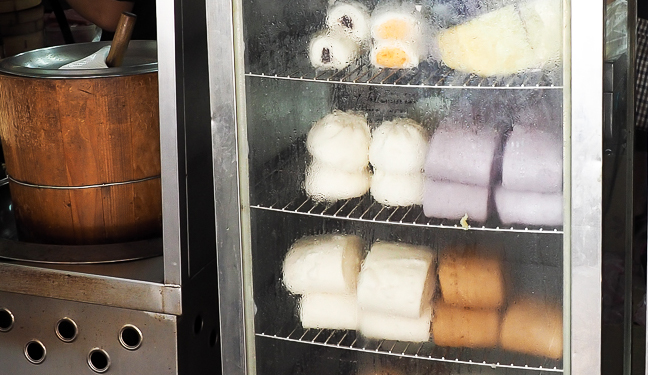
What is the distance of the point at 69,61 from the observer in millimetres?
1878

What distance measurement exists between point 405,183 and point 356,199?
0.11 meters

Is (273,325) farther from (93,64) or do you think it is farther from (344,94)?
(93,64)

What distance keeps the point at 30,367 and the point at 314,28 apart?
1019 mm

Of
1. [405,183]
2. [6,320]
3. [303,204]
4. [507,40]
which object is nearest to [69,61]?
[6,320]

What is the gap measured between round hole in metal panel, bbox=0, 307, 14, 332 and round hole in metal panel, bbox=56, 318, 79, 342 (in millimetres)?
125

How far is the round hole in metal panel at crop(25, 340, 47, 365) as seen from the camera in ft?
5.65

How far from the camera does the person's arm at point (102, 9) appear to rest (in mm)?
2279

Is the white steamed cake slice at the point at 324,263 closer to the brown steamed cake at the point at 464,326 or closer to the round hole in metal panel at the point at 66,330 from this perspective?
the brown steamed cake at the point at 464,326

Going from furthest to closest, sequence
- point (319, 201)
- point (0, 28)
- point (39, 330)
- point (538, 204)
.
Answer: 1. point (0, 28)
2. point (39, 330)
3. point (319, 201)
4. point (538, 204)

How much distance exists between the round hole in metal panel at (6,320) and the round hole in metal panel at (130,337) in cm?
28

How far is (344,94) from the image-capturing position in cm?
148

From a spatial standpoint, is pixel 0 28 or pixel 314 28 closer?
pixel 314 28

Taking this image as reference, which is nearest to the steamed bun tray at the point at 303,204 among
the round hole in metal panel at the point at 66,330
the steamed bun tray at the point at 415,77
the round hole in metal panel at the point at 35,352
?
the steamed bun tray at the point at 415,77

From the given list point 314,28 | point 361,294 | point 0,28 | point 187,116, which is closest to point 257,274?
point 361,294
